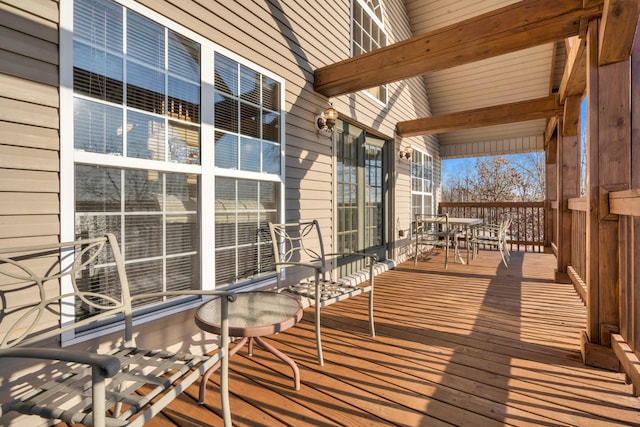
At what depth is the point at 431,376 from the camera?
1.90 metres

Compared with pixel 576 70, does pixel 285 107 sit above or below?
below

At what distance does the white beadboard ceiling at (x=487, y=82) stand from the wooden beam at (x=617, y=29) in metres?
3.95

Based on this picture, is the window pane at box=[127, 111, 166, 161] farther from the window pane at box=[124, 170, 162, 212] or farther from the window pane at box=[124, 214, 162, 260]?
the window pane at box=[124, 214, 162, 260]

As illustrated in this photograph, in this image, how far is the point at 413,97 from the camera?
632 cm

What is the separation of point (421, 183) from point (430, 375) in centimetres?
550

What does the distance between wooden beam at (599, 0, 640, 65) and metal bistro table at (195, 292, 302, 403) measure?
2500 mm

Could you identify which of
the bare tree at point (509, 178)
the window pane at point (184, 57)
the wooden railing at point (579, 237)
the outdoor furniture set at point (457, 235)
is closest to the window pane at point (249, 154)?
the window pane at point (184, 57)

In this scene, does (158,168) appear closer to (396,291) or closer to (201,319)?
(201,319)

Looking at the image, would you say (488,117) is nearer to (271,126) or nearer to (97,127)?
(271,126)

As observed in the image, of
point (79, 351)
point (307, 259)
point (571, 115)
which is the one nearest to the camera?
point (79, 351)

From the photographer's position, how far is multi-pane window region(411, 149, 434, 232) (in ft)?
21.1

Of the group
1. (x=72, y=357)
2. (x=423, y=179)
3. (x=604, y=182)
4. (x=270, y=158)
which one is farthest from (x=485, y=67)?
(x=72, y=357)

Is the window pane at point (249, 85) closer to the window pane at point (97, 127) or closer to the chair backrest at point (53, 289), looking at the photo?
the window pane at point (97, 127)

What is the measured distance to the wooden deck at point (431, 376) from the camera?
5.06ft
